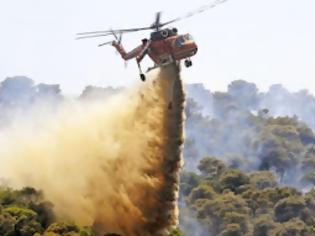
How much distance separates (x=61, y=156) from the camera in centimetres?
7238

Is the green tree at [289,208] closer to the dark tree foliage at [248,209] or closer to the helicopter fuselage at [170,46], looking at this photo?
the dark tree foliage at [248,209]

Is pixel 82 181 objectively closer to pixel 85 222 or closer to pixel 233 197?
pixel 85 222

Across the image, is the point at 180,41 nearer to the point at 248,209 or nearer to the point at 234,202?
the point at 248,209

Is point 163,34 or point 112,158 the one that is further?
point 112,158

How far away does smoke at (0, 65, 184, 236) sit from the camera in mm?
59625

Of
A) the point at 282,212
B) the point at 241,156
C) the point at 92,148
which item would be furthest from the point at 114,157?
the point at 241,156

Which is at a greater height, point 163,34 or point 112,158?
point 163,34

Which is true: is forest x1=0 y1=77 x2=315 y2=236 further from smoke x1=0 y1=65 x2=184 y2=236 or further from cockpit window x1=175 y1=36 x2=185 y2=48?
cockpit window x1=175 y1=36 x2=185 y2=48

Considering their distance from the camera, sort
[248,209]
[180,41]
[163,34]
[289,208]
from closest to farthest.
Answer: [180,41] → [163,34] → [248,209] → [289,208]

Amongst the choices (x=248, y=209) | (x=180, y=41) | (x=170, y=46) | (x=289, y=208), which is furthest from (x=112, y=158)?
(x=289, y=208)

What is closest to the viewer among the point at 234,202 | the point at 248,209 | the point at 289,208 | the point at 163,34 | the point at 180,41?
the point at 180,41

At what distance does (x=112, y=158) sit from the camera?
66188mm

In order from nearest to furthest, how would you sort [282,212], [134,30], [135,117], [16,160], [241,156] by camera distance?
[134,30], [135,117], [16,160], [282,212], [241,156]

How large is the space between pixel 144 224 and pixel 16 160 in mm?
19726
